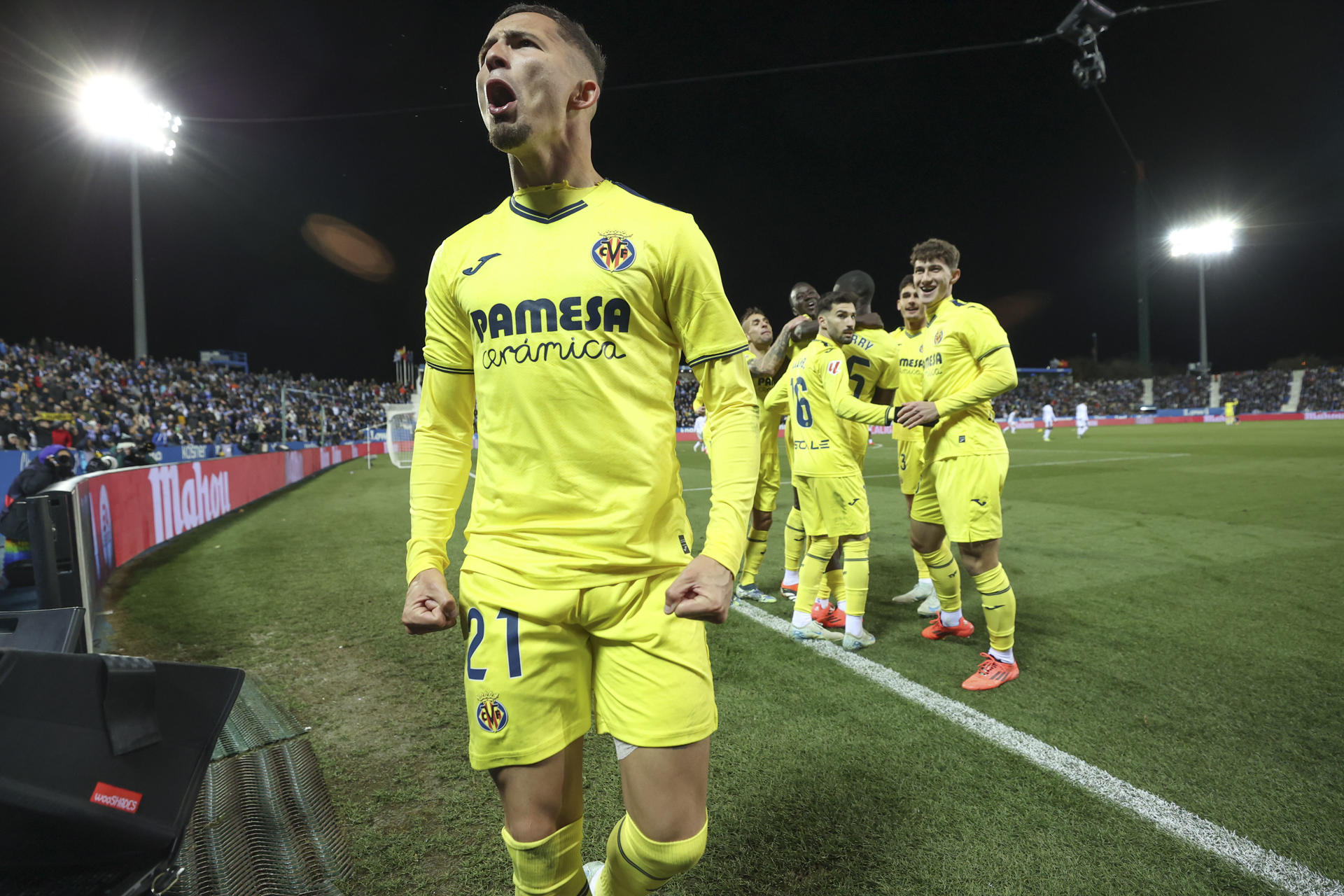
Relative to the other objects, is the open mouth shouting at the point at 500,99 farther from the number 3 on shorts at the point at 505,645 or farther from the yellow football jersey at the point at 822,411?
the yellow football jersey at the point at 822,411

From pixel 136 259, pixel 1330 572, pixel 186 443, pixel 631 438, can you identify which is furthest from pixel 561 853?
pixel 136 259

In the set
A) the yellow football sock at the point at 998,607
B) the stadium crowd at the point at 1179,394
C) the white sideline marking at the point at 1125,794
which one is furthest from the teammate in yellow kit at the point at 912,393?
the stadium crowd at the point at 1179,394

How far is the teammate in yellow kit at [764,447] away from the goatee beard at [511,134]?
372 cm

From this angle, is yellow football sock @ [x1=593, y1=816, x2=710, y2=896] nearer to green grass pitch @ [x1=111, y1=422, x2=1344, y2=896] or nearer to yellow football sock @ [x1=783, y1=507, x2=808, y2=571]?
green grass pitch @ [x1=111, y1=422, x2=1344, y2=896]

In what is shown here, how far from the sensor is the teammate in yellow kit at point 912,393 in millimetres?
4656

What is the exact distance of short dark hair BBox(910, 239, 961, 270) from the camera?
3986 mm

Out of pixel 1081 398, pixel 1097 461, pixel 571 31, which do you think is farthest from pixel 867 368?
pixel 1081 398

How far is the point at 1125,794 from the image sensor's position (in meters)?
2.45

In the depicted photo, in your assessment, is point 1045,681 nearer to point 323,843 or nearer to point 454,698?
point 454,698

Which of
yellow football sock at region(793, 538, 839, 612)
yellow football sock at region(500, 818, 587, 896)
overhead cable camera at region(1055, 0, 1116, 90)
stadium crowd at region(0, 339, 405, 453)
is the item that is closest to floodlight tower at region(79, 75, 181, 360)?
stadium crowd at region(0, 339, 405, 453)

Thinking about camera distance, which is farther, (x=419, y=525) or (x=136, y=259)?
(x=136, y=259)

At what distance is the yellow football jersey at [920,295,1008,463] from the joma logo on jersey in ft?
8.71

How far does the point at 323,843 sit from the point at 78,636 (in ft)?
3.47

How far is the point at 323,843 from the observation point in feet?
7.56
